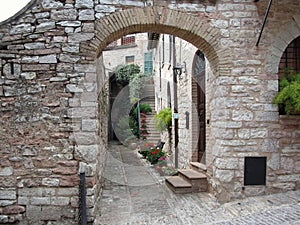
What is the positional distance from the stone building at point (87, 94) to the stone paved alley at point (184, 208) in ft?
1.00

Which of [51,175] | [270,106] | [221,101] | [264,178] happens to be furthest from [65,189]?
[270,106]

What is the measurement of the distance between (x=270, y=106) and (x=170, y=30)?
202cm

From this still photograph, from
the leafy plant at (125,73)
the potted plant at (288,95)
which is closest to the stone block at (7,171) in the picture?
the potted plant at (288,95)

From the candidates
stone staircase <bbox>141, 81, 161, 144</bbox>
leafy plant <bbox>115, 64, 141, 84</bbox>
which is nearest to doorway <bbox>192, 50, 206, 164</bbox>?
stone staircase <bbox>141, 81, 161, 144</bbox>

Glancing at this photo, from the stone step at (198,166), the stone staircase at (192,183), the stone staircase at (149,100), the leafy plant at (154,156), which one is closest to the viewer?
the stone staircase at (192,183)

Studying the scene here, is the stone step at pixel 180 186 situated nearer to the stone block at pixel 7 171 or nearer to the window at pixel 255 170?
the window at pixel 255 170

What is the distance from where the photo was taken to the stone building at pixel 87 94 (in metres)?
3.91

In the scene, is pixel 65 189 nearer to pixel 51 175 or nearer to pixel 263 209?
pixel 51 175

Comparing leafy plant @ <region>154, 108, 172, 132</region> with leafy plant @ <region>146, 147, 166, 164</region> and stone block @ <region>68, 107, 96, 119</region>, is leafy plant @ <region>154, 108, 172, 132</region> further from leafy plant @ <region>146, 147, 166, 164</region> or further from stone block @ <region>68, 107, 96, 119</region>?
stone block @ <region>68, 107, 96, 119</region>

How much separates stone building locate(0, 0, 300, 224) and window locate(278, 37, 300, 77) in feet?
1.18

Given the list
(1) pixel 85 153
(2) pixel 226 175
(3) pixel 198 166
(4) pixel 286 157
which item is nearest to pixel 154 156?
(3) pixel 198 166

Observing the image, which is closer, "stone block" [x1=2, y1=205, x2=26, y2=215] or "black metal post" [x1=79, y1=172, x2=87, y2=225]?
"black metal post" [x1=79, y1=172, x2=87, y2=225]

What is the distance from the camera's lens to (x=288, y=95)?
404 centimetres

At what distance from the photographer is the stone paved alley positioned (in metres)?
3.65
